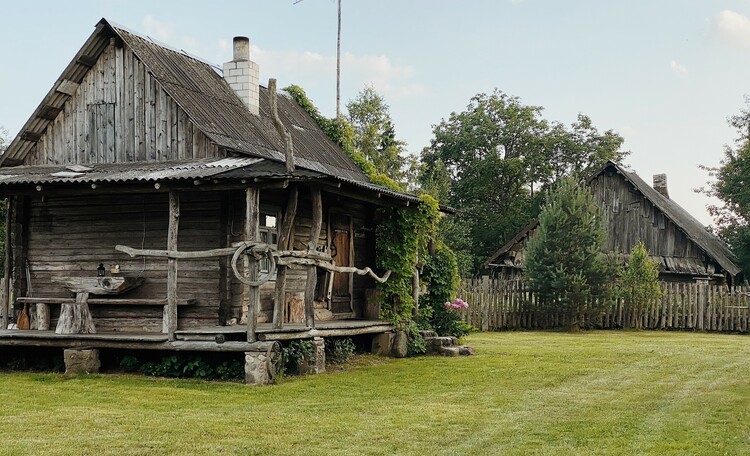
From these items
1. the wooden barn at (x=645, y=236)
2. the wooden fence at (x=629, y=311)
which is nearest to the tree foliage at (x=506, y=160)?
the wooden barn at (x=645, y=236)

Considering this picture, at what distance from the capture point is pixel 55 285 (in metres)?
17.5

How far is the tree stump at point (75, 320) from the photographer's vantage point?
15.8 m

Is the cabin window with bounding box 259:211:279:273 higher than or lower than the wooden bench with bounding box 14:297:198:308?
higher

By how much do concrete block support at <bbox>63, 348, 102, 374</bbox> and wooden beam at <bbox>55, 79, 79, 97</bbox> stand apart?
540 cm

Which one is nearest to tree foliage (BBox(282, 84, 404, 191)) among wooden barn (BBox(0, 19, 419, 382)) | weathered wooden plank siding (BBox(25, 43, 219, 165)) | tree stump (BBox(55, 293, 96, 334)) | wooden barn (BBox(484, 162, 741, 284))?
wooden barn (BBox(0, 19, 419, 382))

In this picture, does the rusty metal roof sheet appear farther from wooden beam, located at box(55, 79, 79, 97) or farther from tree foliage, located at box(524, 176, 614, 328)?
tree foliage, located at box(524, 176, 614, 328)

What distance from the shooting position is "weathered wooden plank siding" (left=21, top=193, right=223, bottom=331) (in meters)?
16.3

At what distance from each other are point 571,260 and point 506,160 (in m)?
→ 22.1

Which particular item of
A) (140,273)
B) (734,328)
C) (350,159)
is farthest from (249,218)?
(734,328)

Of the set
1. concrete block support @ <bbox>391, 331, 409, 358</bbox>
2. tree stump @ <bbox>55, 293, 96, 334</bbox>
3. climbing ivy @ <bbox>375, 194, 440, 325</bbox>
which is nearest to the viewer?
tree stump @ <bbox>55, 293, 96, 334</bbox>

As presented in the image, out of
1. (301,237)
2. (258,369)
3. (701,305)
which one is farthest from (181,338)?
(701,305)

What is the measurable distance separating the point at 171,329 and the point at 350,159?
9201 mm

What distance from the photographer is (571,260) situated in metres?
27.3

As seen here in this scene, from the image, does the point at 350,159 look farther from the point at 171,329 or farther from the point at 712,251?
the point at 712,251
